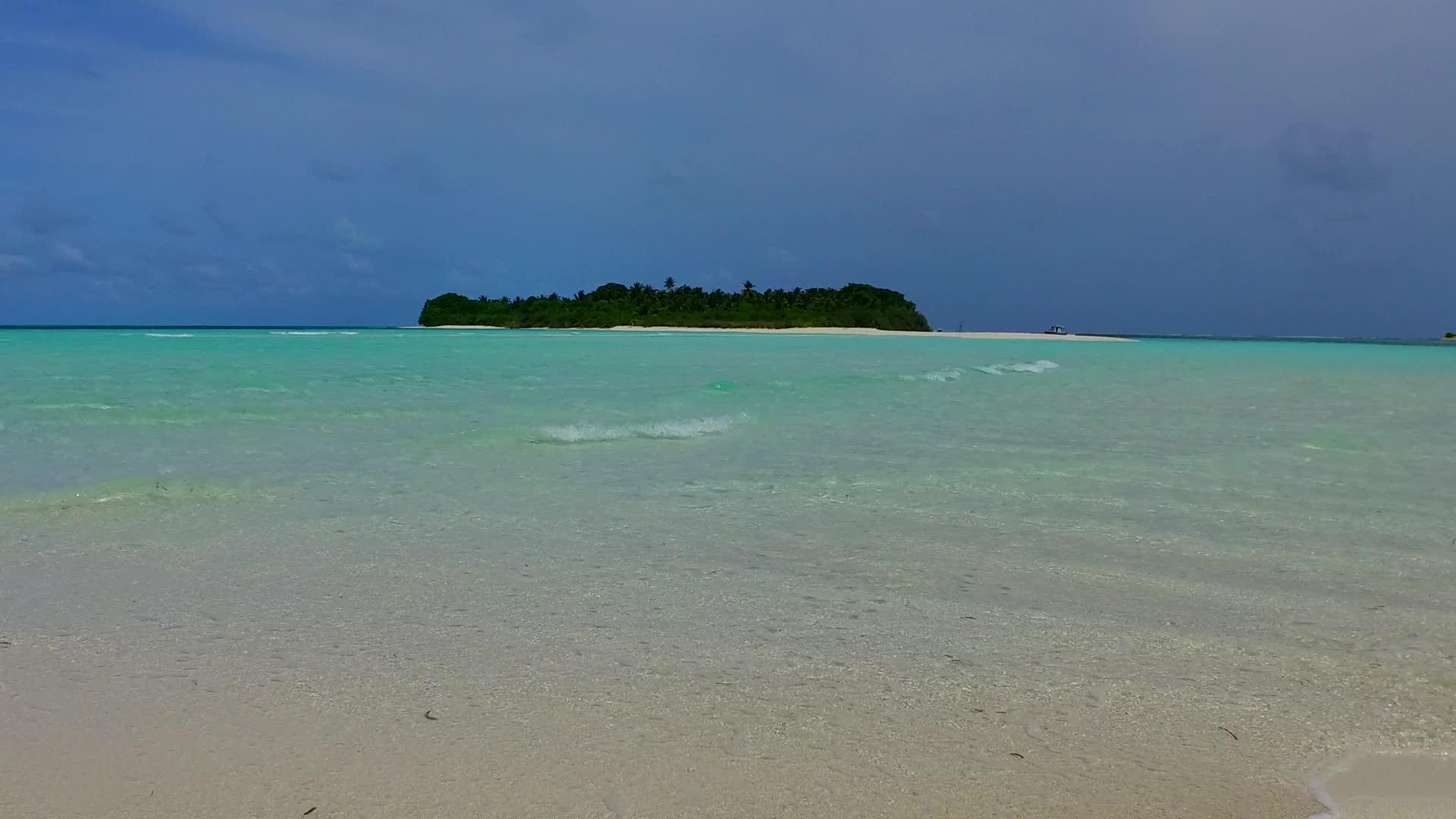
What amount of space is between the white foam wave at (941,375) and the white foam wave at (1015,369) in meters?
0.77

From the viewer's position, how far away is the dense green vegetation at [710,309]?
103 metres

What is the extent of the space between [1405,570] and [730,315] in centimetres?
9961

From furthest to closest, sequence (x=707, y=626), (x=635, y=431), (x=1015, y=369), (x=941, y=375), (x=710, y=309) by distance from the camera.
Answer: (x=710, y=309) < (x=1015, y=369) < (x=941, y=375) < (x=635, y=431) < (x=707, y=626)

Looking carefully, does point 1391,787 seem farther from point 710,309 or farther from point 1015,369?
point 710,309

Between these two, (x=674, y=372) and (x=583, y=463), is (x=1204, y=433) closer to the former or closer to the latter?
(x=583, y=463)

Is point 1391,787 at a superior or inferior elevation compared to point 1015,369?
inferior

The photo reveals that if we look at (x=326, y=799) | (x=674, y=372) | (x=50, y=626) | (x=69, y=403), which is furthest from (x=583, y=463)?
(x=674, y=372)

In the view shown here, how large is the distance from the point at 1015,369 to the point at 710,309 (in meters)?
82.4

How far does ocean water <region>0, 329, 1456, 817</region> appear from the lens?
2336 millimetres

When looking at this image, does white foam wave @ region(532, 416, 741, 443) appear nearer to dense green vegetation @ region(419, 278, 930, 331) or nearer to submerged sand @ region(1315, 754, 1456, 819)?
submerged sand @ region(1315, 754, 1456, 819)

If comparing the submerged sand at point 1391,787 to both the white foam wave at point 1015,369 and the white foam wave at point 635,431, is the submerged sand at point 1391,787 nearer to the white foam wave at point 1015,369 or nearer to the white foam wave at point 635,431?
the white foam wave at point 635,431

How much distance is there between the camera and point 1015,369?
25.6 meters

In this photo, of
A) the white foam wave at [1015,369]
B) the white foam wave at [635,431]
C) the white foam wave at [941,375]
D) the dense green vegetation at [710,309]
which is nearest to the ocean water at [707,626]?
the white foam wave at [635,431]

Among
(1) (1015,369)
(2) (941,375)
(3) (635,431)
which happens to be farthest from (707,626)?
(1) (1015,369)
